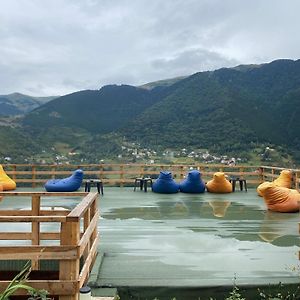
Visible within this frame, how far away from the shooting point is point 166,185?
11.0 m

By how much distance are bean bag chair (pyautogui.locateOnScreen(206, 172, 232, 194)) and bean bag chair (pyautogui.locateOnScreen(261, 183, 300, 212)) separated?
2.99 metres

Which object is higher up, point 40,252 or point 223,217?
point 40,252

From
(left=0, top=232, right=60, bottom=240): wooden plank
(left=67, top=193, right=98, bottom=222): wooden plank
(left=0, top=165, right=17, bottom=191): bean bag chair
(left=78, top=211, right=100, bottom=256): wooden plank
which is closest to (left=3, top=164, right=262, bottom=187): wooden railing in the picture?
(left=0, top=165, right=17, bottom=191): bean bag chair

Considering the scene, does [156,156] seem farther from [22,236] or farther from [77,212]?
[77,212]

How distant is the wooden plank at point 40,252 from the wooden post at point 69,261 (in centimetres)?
5

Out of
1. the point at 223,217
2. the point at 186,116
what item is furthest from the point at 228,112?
the point at 223,217

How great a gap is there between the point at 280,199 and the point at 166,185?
11.9 feet

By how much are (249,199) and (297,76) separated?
47256 millimetres

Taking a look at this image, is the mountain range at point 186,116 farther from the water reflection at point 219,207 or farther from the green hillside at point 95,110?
the water reflection at point 219,207

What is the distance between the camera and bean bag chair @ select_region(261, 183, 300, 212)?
7.81 m

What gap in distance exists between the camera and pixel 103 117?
55094mm

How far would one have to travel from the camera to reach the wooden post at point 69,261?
9.59 feet

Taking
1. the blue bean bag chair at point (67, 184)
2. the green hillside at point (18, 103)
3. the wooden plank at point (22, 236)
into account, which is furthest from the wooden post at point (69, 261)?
the green hillside at point (18, 103)

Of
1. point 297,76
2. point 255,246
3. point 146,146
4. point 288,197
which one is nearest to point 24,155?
point 146,146
